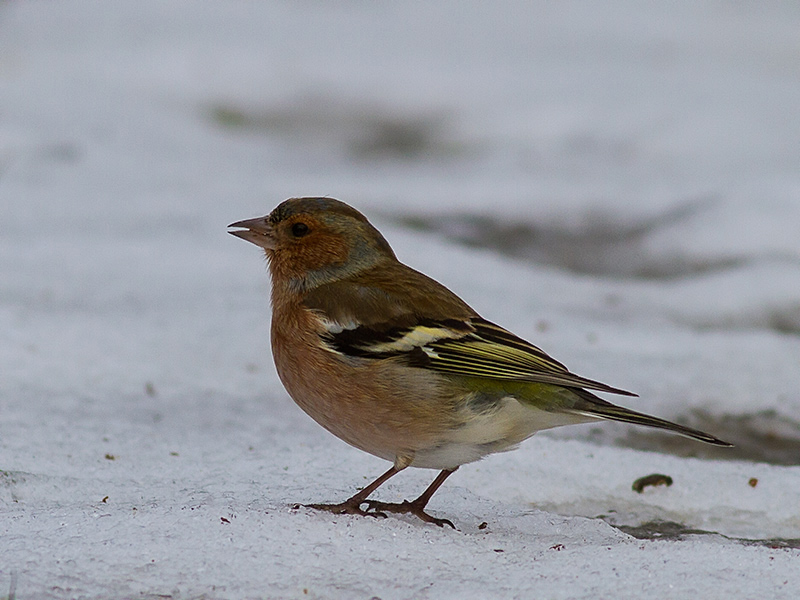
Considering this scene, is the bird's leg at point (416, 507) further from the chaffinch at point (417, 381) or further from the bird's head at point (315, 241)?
the bird's head at point (315, 241)

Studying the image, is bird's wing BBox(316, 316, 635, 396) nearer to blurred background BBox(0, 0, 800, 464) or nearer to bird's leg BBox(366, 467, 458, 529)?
bird's leg BBox(366, 467, 458, 529)

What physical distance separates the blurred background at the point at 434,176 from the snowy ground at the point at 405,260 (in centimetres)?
3

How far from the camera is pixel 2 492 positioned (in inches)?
166

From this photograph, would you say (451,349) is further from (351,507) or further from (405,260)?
(405,260)

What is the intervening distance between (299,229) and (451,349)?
988 millimetres

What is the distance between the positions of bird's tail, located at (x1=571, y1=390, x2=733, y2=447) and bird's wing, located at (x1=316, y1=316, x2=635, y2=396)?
87 mm

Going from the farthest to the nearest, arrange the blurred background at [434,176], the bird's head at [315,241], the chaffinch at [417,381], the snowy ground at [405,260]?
the blurred background at [434,176] < the bird's head at [315,241] < the chaffinch at [417,381] < the snowy ground at [405,260]

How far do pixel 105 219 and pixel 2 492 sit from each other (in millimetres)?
4369

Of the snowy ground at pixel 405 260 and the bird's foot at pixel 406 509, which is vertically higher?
the snowy ground at pixel 405 260

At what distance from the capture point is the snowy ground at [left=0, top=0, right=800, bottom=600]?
3633 mm

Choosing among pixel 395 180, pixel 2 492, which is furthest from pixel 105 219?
pixel 2 492

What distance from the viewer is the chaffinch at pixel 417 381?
4027 mm

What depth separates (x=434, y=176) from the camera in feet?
34.1

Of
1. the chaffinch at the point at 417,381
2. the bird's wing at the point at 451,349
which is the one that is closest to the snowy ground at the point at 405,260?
the chaffinch at the point at 417,381
